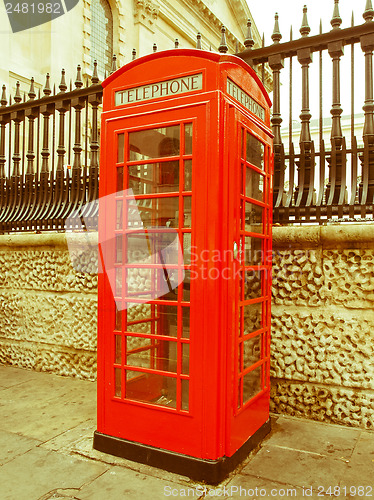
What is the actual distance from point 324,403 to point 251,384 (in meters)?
0.76

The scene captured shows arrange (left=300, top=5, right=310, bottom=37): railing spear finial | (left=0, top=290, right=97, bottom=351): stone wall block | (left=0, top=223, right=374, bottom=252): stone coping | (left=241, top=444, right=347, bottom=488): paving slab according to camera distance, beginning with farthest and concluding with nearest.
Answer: (left=0, top=290, right=97, bottom=351): stone wall block
(left=300, top=5, right=310, bottom=37): railing spear finial
(left=0, top=223, right=374, bottom=252): stone coping
(left=241, top=444, right=347, bottom=488): paving slab

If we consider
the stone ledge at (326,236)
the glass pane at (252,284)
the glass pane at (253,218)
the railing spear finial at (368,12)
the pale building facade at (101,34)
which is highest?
the pale building facade at (101,34)

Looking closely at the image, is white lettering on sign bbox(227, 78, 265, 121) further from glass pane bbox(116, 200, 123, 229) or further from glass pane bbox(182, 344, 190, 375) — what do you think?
glass pane bbox(182, 344, 190, 375)

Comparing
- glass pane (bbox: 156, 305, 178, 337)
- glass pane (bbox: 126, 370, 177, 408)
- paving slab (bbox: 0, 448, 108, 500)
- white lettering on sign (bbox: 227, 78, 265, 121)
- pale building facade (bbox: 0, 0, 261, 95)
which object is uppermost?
pale building facade (bbox: 0, 0, 261, 95)

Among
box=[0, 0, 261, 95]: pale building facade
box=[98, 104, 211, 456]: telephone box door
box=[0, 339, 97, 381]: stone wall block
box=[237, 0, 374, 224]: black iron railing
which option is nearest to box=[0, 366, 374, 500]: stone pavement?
box=[98, 104, 211, 456]: telephone box door

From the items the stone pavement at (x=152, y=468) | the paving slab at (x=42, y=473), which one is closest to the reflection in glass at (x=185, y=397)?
the stone pavement at (x=152, y=468)

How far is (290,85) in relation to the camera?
3.46 metres

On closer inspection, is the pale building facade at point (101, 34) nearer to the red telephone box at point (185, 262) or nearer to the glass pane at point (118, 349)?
the red telephone box at point (185, 262)

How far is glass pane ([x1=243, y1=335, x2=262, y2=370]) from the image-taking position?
106 inches

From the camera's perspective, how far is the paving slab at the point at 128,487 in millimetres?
2176

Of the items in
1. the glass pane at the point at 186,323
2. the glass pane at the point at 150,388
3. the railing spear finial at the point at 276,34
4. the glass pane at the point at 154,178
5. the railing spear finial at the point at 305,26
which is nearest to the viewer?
the glass pane at the point at 186,323

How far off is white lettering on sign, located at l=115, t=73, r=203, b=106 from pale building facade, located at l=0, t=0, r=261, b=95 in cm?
1136

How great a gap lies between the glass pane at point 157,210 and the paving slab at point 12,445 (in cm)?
172

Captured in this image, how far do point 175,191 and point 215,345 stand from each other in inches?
37.6
